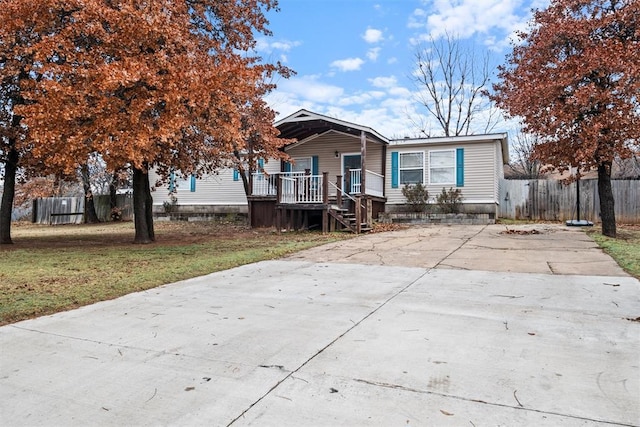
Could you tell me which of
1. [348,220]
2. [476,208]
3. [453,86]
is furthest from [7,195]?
[453,86]

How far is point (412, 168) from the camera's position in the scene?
1669cm

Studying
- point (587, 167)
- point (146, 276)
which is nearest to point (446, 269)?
point (146, 276)

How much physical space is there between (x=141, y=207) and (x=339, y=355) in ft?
30.2

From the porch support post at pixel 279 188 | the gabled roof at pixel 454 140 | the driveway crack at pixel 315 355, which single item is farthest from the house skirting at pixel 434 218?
the driveway crack at pixel 315 355

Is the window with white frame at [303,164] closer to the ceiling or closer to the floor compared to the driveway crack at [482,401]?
closer to the ceiling

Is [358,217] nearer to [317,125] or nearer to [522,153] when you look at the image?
[317,125]

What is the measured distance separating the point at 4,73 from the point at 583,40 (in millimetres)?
13089

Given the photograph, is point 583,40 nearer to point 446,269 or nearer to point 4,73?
point 446,269

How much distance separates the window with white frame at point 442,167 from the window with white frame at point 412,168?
14.7 inches

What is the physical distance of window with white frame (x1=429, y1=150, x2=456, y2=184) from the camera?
16.2 m

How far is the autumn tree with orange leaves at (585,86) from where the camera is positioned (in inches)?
370

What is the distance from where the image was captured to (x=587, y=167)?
10.6 m

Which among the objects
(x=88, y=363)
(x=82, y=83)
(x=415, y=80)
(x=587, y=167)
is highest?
(x=415, y=80)

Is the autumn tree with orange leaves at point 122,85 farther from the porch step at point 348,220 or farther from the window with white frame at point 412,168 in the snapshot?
the window with white frame at point 412,168
